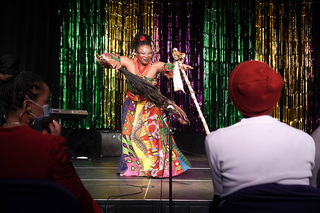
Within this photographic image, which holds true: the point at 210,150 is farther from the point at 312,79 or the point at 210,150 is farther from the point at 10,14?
the point at 312,79

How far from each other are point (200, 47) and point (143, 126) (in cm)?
328

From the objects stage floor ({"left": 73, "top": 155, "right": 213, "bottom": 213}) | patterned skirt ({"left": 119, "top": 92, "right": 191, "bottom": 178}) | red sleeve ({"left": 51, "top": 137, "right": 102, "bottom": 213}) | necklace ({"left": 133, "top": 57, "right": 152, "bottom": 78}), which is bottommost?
stage floor ({"left": 73, "top": 155, "right": 213, "bottom": 213})

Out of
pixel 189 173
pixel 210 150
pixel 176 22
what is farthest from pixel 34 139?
pixel 176 22

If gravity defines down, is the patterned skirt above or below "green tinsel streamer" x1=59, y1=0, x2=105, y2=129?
below

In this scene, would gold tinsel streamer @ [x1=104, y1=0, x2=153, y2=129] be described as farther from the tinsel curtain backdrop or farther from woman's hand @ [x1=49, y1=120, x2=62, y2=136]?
woman's hand @ [x1=49, y1=120, x2=62, y2=136]

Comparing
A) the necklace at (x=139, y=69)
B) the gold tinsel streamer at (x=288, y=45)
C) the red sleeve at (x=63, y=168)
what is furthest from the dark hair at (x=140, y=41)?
the gold tinsel streamer at (x=288, y=45)

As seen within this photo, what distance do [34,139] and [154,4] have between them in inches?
237

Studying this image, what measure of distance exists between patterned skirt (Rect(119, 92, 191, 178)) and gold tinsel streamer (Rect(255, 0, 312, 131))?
374cm

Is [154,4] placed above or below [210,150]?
above

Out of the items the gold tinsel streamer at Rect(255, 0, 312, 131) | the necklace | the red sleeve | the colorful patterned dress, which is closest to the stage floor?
the colorful patterned dress

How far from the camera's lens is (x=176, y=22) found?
6992 millimetres

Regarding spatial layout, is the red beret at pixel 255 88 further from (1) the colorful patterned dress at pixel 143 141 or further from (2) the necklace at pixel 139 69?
(2) the necklace at pixel 139 69

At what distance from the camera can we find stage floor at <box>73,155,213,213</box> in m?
2.87

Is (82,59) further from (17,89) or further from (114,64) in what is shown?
(17,89)
